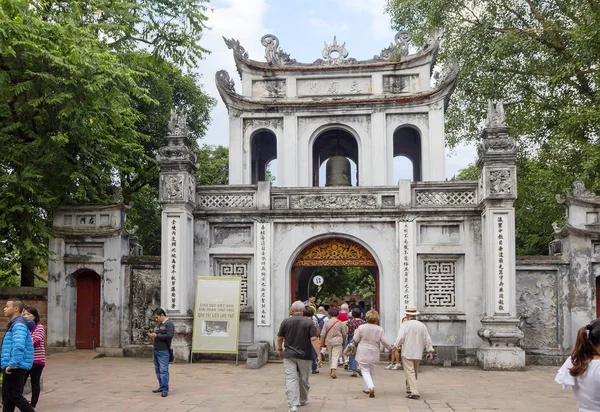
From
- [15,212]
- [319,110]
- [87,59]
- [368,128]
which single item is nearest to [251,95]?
[319,110]

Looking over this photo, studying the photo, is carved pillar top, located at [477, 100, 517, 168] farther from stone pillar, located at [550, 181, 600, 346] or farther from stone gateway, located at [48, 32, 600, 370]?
stone pillar, located at [550, 181, 600, 346]

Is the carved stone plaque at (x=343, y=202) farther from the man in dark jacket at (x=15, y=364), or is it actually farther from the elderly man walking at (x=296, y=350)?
the man in dark jacket at (x=15, y=364)

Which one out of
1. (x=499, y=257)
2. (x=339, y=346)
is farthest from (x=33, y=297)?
(x=499, y=257)

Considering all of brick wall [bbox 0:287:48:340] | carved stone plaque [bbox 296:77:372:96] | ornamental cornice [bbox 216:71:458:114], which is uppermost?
carved stone plaque [bbox 296:77:372:96]

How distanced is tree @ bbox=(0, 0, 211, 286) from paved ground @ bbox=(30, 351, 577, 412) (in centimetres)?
362

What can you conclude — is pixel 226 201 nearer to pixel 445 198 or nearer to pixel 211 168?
pixel 445 198

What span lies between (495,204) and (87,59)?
30.4 ft

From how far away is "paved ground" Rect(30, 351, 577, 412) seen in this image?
30.8ft

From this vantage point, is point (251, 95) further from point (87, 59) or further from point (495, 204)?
point (495, 204)

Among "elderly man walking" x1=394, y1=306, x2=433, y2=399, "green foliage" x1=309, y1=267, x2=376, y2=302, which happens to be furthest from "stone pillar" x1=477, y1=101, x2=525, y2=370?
"green foliage" x1=309, y1=267, x2=376, y2=302

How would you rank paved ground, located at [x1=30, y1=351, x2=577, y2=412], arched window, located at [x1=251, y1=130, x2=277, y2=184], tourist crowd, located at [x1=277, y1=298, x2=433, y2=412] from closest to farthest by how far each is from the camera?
tourist crowd, located at [x1=277, y1=298, x2=433, y2=412] → paved ground, located at [x1=30, y1=351, x2=577, y2=412] → arched window, located at [x1=251, y1=130, x2=277, y2=184]

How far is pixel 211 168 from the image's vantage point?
2872 cm

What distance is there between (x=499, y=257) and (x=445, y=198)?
6.23ft

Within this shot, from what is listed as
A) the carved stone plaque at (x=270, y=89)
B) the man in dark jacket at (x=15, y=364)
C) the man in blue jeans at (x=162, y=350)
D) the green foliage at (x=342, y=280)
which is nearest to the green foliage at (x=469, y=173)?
the green foliage at (x=342, y=280)
